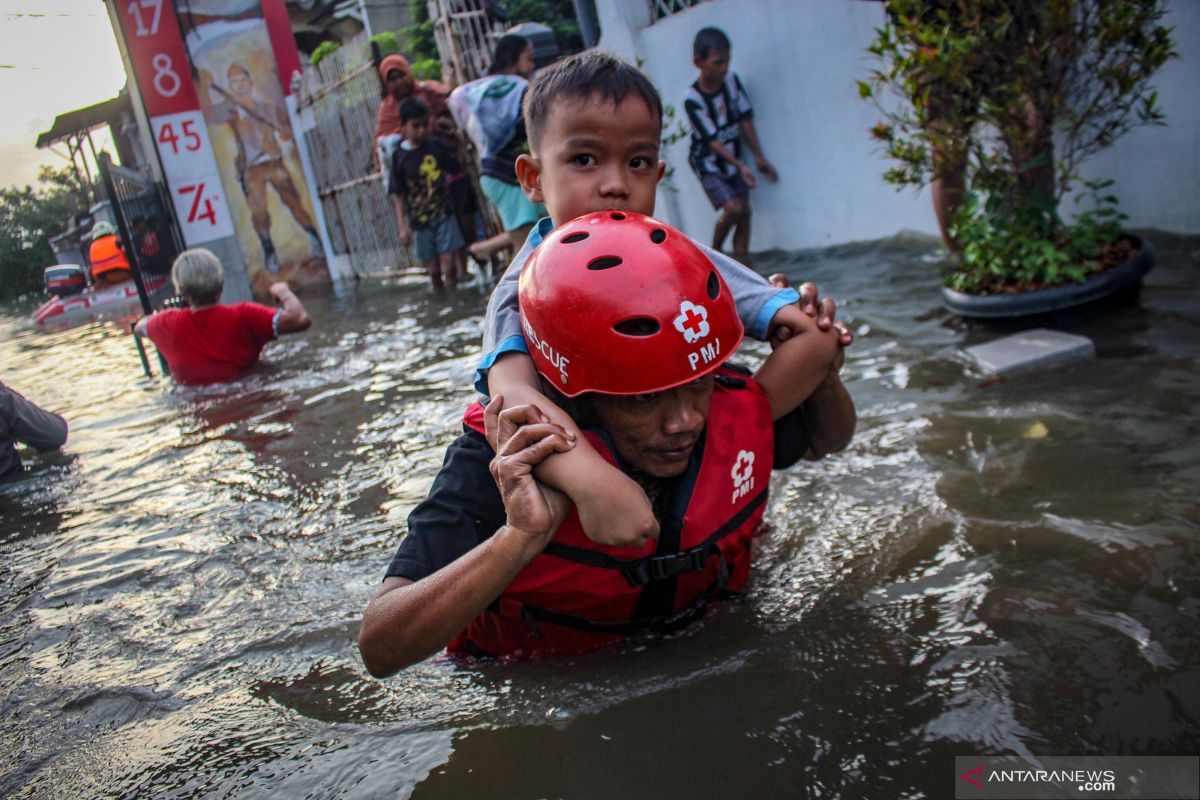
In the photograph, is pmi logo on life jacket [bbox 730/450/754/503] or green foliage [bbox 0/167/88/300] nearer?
pmi logo on life jacket [bbox 730/450/754/503]

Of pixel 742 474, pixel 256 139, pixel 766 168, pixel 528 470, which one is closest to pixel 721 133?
pixel 766 168

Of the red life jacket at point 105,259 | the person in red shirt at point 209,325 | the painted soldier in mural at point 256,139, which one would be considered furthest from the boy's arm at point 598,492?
the red life jacket at point 105,259

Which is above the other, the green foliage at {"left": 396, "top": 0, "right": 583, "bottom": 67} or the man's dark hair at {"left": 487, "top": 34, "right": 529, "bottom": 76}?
the green foliage at {"left": 396, "top": 0, "right": 583, "bottom": 67}

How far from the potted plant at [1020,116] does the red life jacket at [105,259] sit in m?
20.6

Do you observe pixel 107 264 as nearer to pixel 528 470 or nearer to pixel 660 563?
pixel 660 563

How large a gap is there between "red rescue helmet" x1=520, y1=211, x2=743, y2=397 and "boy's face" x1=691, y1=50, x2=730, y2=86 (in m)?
7.12

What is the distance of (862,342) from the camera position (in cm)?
A: 587

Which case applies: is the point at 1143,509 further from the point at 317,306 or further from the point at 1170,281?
the point at 317,306

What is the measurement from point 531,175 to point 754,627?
162cm

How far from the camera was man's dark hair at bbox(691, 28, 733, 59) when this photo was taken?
29.1ft

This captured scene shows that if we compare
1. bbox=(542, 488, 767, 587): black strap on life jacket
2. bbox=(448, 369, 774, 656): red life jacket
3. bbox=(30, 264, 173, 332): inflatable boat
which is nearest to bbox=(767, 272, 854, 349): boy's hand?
bbox=(448, 369, 774, 656): red life jacket

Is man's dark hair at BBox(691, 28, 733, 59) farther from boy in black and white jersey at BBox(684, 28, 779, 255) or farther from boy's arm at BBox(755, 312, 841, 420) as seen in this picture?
boy's arm at BBox(755, 312, 841, 420)

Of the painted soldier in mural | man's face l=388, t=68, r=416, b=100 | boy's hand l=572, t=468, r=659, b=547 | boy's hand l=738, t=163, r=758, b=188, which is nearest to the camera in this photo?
boy's hand l=572, t=468, r=659, b=547

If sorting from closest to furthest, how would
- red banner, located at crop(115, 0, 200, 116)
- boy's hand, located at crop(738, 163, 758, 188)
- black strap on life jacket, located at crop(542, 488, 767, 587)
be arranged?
1. black strap on life jacket, located at crop(542, 488, 767, 587)
2. boy's hand, located at crop(738, 163, 758, 188)
3. red banner, located at crop(115, 0, 200, 116)
